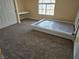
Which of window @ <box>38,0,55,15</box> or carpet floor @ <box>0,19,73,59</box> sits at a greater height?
window @ <box>38,0,55,15</box>

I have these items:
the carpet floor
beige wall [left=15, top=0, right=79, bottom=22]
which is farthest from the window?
the carpet floor

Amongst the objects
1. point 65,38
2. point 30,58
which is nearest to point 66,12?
point 65,38

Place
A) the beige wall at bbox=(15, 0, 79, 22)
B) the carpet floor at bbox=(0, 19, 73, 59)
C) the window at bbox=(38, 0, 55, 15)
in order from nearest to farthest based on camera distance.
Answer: the carpet floor at bbox=(0, 19, 73, 59)
the beige wall at bbox=(15, 0, 79, 22)
the window at bbox=(38, 0, 55, 15)

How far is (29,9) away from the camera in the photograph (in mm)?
5117

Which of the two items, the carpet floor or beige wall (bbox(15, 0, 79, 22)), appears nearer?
the carpet floor

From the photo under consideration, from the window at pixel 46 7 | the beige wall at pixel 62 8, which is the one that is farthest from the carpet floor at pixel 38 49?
the window at pixel 46 7

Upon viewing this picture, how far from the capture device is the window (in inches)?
179

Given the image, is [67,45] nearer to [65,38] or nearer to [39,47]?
[65,38]

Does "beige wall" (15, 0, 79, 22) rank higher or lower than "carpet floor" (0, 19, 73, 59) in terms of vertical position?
higher

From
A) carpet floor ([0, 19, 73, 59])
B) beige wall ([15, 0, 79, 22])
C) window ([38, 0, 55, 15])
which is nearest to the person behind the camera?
carpet floor ([0, 19, 73, 59])

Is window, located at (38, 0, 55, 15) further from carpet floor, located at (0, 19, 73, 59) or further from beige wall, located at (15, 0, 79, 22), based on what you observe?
carpet floor, located at (0, 19, 73, 59)

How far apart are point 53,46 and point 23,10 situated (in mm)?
3747

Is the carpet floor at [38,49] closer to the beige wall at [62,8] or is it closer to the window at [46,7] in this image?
the beige wall at [62,8]

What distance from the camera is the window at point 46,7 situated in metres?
4.56
